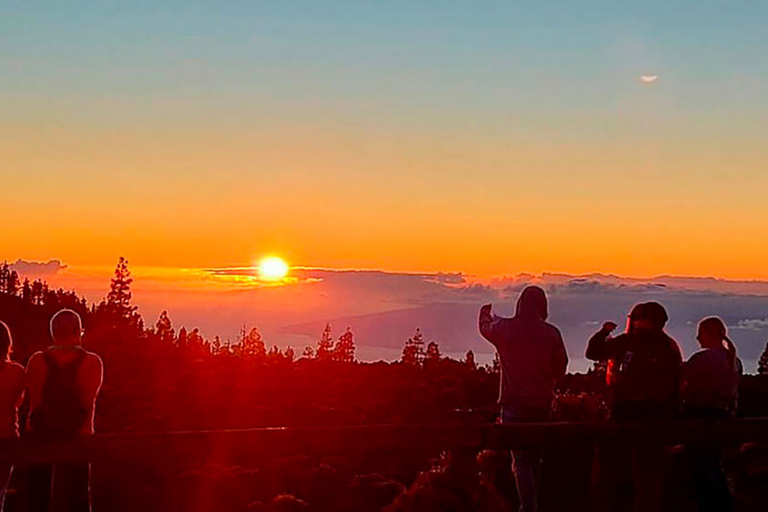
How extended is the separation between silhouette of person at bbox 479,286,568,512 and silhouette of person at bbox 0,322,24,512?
3379 millimetres

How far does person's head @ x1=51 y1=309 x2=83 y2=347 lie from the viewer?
719 cm

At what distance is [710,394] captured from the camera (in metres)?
8.46

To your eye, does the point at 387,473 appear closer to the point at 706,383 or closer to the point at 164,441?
the point at 706,383

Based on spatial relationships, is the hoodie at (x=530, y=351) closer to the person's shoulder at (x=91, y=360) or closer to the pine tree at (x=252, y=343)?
the person's shoulder at (x=91, y=360)

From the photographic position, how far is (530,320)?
8.00 m

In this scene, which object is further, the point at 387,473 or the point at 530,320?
the point at 387,473

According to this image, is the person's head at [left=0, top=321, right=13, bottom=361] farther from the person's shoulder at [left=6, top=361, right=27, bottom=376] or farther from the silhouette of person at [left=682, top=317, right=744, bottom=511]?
the silhouette of person at [left=682, top=317, right=744, bottom=511]

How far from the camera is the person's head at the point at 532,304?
7984mm

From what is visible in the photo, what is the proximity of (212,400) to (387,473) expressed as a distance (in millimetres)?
21510

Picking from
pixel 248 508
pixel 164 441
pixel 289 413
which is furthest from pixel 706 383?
pixel 289 413

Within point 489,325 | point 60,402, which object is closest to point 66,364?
point 60,402

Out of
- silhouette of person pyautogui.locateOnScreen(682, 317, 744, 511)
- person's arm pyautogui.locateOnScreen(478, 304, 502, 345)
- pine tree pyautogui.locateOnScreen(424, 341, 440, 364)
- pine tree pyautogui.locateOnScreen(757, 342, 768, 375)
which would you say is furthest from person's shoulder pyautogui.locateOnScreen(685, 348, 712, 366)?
pine tree pyautogui.locateOnScreen(424, 341, 440, 364)

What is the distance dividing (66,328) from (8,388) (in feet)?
1.81

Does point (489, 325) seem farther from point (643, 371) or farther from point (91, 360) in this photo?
point (91, 360)
